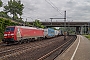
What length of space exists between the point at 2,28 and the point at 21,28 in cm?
867

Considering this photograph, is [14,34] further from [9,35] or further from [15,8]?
[15,8]

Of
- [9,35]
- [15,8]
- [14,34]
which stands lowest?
[9,35]

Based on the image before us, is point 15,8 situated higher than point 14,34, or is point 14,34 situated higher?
point 15,8

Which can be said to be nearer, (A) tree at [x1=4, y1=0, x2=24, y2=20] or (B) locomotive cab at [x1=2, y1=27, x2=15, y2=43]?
(B) locomotive cab at [x1=2, y1=27, x2=15, y2=43]

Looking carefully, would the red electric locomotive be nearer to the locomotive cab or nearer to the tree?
the locomotive cab

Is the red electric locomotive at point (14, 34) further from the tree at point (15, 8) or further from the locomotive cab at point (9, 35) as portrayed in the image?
the tree at point (15, 8)

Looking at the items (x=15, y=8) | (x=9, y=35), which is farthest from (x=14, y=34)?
(x=15, y=8)

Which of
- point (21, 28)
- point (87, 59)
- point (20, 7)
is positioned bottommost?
point (87, 59)

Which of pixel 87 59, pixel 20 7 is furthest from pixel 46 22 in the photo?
pixel 87 59

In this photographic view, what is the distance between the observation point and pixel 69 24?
116750 mm

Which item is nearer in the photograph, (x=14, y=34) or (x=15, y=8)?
(x=14, y=34)

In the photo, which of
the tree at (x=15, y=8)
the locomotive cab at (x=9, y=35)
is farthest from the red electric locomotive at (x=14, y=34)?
the tree at (x=15, y=8)

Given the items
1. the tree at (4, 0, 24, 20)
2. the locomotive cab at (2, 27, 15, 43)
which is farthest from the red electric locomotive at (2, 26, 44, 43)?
the tree at (4, 0, 24, 20)

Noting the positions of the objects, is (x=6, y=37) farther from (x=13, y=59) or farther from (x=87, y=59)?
(x=87, y=59)
